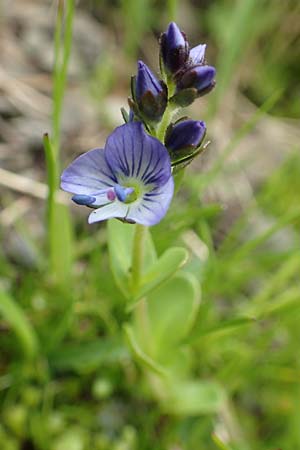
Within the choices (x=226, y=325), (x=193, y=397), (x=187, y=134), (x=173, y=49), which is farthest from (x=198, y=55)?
(x=193, y=397)

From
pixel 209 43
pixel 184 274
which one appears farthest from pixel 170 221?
pixel 209 43

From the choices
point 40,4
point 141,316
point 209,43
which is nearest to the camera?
point 141,316

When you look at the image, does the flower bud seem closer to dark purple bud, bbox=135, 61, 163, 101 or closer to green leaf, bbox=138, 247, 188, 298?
dark purple bud, bbox=135, 61, 163, 101

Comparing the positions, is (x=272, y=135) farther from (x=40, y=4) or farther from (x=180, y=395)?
(x=180, y=395)

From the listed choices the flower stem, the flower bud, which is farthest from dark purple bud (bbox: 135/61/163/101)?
the flower stem

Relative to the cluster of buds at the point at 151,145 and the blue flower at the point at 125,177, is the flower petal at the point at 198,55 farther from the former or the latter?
the blue flower at the point at 125,177

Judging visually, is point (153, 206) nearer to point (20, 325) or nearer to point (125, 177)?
point (125, 177)

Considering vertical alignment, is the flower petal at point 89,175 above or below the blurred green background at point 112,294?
above

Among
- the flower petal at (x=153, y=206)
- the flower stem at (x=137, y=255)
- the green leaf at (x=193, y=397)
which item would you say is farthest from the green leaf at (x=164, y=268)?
the green leaf at (x=193, y=397)

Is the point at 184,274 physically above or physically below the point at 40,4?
below
